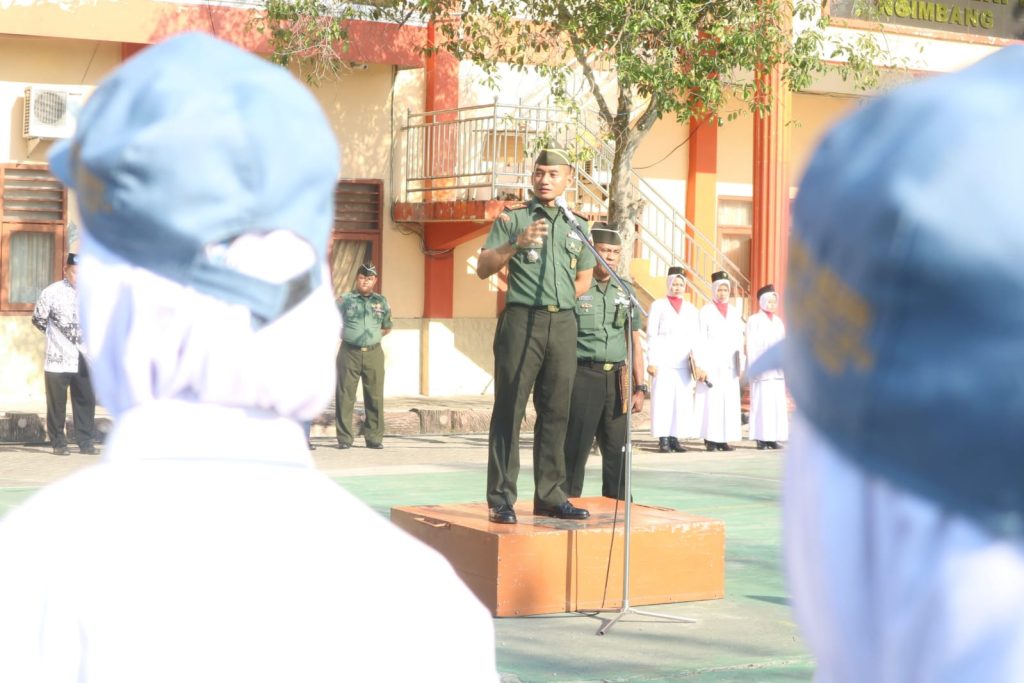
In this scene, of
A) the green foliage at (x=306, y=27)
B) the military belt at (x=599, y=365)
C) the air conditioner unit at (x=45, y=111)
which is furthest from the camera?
the air conditioner unit at (x=45, y=111)

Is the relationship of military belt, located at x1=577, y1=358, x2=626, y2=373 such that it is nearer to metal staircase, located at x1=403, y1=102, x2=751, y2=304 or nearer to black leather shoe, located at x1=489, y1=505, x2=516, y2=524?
black leather shoe, located at x1=489, y1=505, x2=516, y2=524

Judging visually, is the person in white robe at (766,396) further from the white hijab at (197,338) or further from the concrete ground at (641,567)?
the white hijab at (197,338)

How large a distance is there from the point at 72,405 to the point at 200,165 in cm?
1268

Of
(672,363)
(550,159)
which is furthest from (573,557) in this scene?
(672,363)

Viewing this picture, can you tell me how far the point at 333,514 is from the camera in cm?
155

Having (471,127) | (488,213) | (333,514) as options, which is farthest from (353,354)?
(333,514)

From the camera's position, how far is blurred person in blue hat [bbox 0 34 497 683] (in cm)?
145

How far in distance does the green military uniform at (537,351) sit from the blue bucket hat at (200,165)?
5718 mm

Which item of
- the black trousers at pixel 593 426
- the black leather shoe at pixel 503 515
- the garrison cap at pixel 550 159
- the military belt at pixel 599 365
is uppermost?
the garrison cap at pixel 550 159

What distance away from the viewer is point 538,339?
291 inches

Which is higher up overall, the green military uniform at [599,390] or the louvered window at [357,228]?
the louvered window at [357,228]

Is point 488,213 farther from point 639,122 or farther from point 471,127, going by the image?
point 639,122

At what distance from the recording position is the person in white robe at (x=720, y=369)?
15.0 metres

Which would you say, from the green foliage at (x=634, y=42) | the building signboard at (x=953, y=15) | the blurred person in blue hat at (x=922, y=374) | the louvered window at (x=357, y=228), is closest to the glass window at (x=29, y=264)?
the louvered window at (x=357, y=228)
